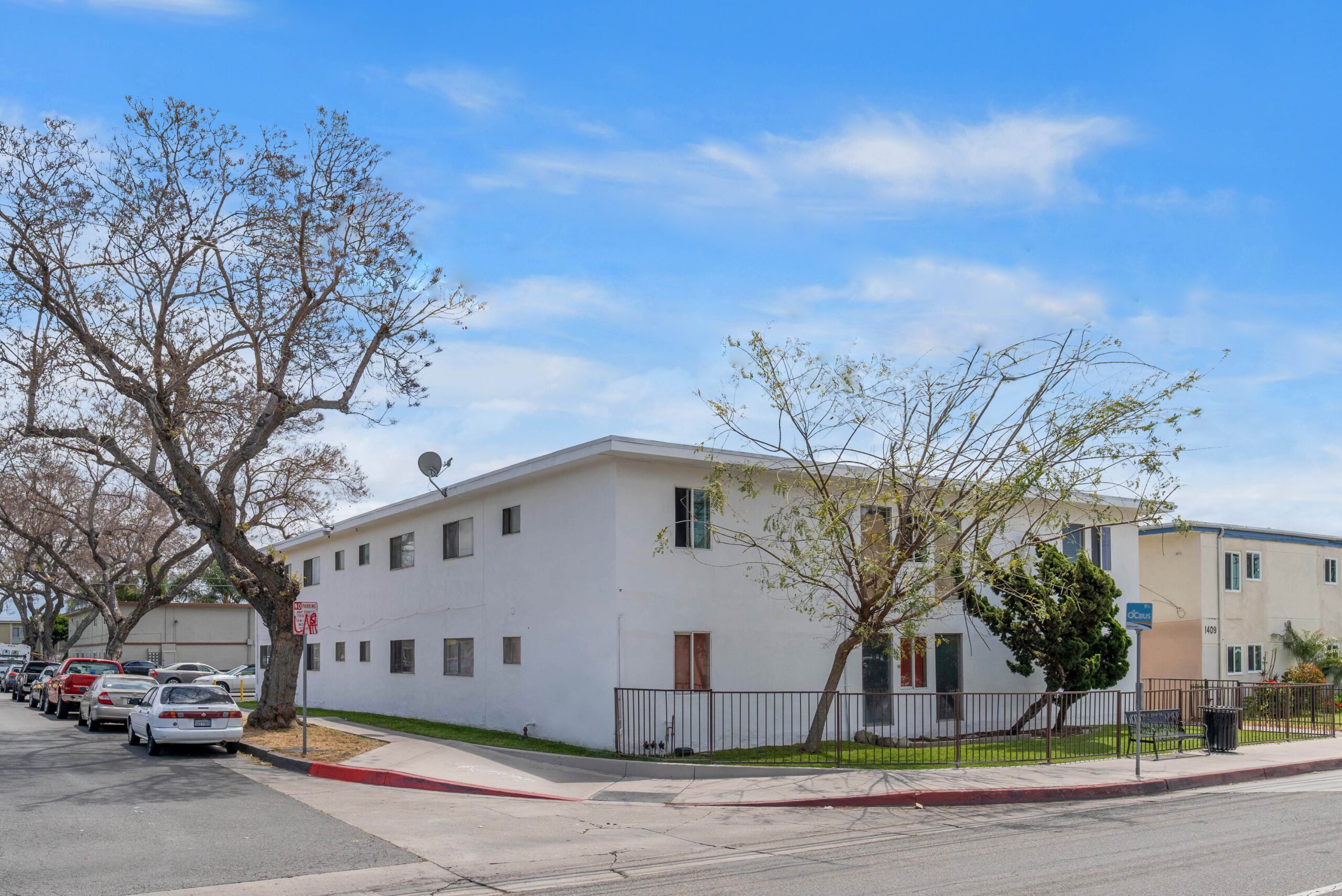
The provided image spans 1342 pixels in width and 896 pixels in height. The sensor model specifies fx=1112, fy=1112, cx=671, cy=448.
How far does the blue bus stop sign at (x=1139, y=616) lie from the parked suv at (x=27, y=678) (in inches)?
1554

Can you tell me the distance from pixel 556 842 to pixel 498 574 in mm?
11528

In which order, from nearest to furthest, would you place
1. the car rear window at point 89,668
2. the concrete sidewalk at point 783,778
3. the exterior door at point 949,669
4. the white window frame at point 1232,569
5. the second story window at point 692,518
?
the concrete sidewalk at point 783,778, the second story window at point 692,518, the exterior door at point 949,669, the car rear window at point 89,668, the white window frame at point 1232,569

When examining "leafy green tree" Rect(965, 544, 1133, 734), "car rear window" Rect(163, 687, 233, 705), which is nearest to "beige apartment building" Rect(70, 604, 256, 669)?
"car rear window" Rect(163, 687, 233, 705)

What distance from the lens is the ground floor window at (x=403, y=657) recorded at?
89.7ft

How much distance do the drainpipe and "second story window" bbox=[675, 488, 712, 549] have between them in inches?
759

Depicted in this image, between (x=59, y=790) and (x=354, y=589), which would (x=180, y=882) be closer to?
(x=59, y=790)

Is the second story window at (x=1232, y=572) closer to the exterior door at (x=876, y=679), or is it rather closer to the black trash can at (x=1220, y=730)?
the black trash can at (x=1220, y=730)

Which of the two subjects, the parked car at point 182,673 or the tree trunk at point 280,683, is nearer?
the tree trunk at point 280,683

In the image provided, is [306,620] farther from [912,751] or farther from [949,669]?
[949,669]

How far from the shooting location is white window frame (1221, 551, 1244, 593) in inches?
1299

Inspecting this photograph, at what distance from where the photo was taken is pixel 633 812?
46.8ft

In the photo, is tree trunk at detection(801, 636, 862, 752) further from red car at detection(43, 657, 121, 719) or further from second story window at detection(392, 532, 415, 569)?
red car at detection(43, 657, 121, 719)

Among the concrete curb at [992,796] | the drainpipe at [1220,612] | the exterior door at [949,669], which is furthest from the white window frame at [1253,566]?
the concrete curb at [992,796]

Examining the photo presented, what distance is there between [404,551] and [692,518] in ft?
35.1
